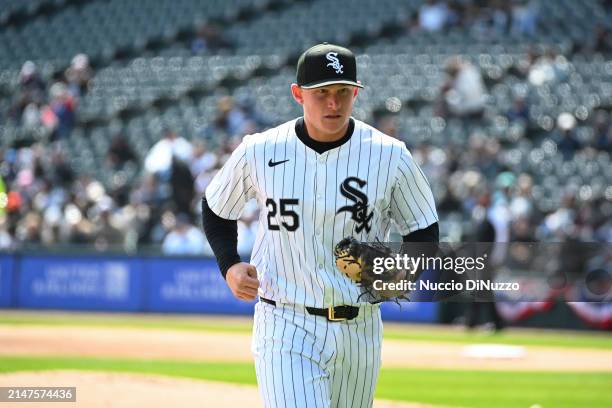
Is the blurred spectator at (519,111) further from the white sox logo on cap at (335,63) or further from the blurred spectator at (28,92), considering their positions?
the white sox logo on cap at (335,63)

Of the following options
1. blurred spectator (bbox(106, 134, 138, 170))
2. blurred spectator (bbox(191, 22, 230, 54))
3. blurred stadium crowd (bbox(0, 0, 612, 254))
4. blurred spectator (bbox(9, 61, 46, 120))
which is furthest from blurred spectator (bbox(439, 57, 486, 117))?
blurred spectator (bbox(9, 61, 46, 120))

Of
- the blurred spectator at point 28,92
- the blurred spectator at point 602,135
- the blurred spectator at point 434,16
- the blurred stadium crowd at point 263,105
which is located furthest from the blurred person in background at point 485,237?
the blurred spectator at point 28,92

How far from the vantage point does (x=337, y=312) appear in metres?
4.48

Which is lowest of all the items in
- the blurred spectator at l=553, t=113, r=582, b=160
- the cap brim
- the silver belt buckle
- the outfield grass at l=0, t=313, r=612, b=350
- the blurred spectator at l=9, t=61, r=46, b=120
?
the outfield grass at l=0, t=313, r=612, b=350

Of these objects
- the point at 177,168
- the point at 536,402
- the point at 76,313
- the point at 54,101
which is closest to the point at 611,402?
the point at 536,402

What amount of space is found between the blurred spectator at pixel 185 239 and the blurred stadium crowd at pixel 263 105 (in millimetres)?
33

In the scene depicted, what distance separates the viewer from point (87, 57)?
25.9m

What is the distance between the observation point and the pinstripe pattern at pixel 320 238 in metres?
4.45

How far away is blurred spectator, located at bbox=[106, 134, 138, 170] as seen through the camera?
21.5 m

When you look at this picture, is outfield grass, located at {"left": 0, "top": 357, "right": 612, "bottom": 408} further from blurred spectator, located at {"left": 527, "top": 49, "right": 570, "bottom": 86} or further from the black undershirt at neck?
blurred spectator, located at {"left": 527, "top": 49, "right": 570, "bottom": 86}

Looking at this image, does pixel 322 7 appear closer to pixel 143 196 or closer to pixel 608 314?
pixel 143 196

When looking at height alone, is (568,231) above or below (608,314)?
above

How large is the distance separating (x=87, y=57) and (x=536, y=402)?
60.1ft

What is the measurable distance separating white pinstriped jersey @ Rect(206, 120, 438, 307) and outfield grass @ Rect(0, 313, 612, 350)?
10.4 metres
